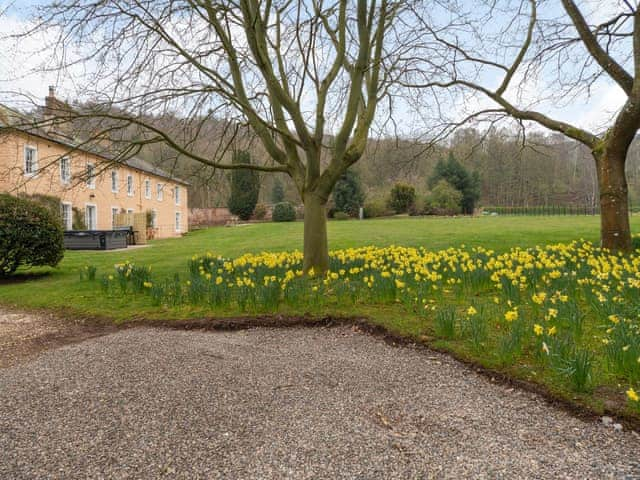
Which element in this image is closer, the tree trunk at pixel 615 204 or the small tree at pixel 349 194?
the tree trunk at pixel 615 204

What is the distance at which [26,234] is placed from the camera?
334 inches

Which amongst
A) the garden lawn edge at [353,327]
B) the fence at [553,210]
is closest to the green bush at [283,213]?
the fence at [553,210]

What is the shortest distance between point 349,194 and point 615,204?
Result: 32.7 m

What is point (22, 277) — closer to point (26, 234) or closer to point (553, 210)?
point (26, 234)

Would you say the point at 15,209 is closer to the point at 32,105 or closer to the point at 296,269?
the point at 32,105

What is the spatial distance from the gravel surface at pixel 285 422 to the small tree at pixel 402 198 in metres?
37.9

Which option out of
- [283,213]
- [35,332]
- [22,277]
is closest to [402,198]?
[283,213]

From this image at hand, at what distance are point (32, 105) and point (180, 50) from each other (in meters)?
2.14

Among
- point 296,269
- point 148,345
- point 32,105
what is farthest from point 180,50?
point 148,345

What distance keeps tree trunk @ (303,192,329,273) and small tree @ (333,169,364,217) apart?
3315 cm

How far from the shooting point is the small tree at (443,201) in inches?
1594

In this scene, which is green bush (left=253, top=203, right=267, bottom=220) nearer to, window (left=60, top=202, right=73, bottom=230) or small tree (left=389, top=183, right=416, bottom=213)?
small tree (left=389, top=183, right=416, bottom=213)

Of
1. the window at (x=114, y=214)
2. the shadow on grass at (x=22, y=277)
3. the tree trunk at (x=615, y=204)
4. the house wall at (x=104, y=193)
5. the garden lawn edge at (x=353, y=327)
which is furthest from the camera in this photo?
the window at (x=114, y=214)

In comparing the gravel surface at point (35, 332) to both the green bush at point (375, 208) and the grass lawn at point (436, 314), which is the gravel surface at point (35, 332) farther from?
the green bush at point (375, 208)
